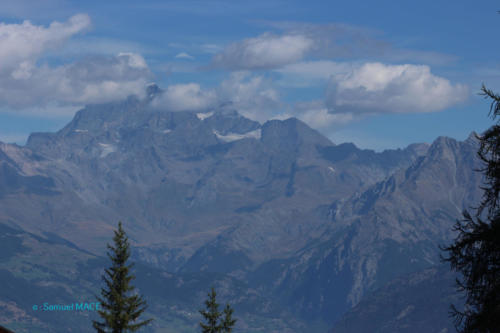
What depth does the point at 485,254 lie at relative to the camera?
1014 inches

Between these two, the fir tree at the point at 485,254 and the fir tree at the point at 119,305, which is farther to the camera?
the fir tree at the point at 119,305

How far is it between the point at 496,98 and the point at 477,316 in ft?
26.8

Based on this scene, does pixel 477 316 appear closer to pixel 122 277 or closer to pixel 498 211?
pixel 498 211

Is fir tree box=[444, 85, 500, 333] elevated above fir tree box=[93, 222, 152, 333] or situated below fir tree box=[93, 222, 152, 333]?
below

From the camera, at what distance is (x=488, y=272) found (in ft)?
84.6

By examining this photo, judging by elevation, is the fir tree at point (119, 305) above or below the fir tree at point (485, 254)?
above

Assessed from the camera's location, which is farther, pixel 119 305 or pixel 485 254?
pixel 119 305

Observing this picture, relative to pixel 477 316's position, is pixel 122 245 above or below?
above

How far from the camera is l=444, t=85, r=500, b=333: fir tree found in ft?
84.2

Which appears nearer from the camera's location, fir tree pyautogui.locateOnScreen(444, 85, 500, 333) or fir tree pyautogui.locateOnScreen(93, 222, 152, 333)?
fir tree pyautogui.locateOnScreen(444, 85, 500, 333)

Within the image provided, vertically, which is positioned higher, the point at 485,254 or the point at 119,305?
the point at 119,305

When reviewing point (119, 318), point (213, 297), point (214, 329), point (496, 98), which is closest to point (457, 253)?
point (496, 98)

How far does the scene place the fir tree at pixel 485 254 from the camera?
2566 cm

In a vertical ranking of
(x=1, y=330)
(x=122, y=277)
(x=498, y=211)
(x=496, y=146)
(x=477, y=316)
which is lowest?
(x=477, y=316)
